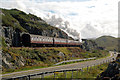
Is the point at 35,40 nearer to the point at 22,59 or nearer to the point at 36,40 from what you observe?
the point at 36,40

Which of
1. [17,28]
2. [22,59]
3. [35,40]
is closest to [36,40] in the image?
[35,40]

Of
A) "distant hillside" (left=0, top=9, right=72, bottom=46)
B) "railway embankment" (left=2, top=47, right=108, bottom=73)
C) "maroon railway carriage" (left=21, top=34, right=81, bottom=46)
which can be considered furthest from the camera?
"distant hillside" (left=0, top=9, right=72, bottom=46)

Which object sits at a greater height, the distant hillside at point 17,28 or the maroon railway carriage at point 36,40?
the distant hillside at point 17,28

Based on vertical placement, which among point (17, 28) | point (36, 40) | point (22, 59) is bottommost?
point (22, 59)

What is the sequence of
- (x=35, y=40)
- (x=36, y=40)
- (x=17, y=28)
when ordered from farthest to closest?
(x=17, y=28)
(x=36, y=40)
(x=35, y=40)

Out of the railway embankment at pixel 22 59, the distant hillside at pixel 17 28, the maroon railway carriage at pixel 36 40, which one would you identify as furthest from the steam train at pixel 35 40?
the distant hillside at pixel 17 28

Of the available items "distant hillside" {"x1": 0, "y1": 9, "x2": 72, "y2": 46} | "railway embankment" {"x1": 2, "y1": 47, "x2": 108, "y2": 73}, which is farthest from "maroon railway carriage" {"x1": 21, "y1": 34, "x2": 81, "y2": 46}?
"distant hillside" {"x1": 0, "y1": 9, "x2": 72, "y2": 46}

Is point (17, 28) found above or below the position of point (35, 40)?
above

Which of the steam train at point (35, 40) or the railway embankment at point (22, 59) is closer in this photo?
the railway embankment at point (22, 59)

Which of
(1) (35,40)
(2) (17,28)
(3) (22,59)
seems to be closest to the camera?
(3) (22,59)

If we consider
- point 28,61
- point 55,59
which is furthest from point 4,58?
point 55,59

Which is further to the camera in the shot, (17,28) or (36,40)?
(17,28)

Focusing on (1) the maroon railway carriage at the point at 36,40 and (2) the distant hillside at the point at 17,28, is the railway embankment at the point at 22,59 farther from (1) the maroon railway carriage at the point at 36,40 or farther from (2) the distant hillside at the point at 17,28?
(2) the distant hillside at the point at 17,28

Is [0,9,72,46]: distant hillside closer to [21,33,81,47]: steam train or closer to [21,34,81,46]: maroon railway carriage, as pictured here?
[21,33,81,47]: steam train
